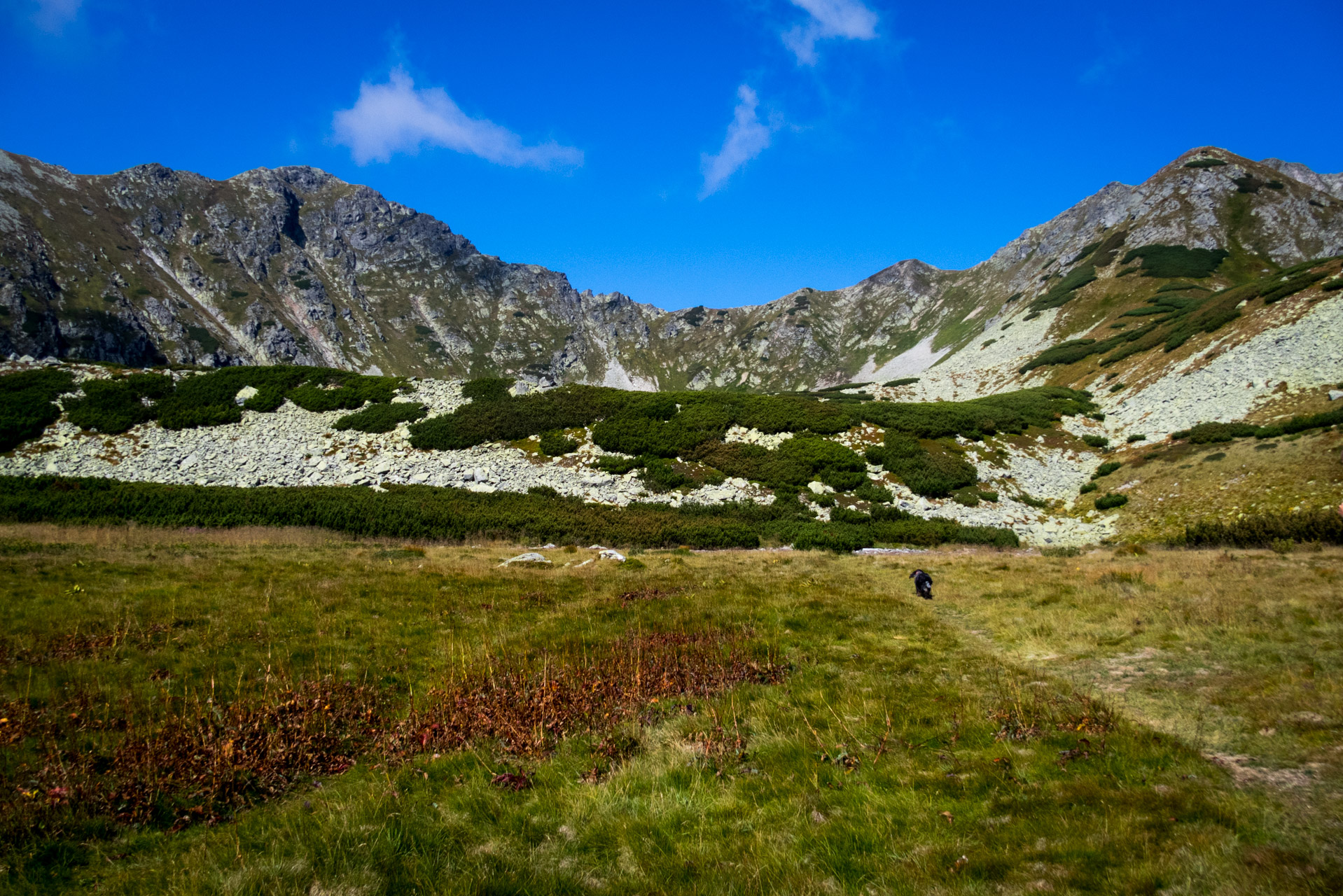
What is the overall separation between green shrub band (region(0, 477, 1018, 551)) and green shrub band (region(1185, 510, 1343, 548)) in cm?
813

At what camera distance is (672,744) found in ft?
25.9

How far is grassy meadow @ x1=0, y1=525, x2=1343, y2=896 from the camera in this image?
17.0ft

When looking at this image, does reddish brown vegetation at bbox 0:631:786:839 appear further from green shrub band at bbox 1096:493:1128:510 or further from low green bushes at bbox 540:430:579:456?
green shrub band at bbox 1096:493:1128:510

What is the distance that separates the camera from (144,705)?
28.6 ft

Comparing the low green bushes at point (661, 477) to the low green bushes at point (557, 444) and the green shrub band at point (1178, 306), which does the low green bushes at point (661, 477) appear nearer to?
the low green bushes at point (557, 444)

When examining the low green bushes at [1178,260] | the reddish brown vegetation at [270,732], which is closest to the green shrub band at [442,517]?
the reddish brown vegetation at [270,732]

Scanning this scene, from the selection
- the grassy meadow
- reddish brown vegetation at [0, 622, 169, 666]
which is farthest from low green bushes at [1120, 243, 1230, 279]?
reddish brown vegetation at [0, 622, 169, 666]

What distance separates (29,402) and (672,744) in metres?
56.6

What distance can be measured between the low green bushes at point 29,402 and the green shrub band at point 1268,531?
216ft

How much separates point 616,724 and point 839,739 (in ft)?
10.3

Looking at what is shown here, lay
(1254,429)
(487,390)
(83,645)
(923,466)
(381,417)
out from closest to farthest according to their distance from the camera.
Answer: (83,645) → (1254,429) → (923,466) → (381,417) → (487,390)

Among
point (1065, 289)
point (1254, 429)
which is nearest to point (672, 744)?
point (1254, 429)

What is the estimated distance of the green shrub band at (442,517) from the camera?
2922 cm

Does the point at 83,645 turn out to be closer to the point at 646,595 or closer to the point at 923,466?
the point at 646,595
